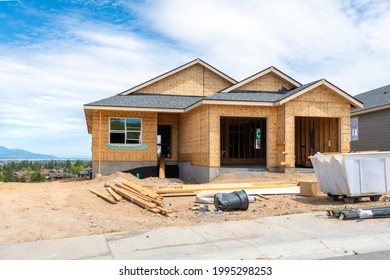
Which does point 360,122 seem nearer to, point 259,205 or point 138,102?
point 138,102

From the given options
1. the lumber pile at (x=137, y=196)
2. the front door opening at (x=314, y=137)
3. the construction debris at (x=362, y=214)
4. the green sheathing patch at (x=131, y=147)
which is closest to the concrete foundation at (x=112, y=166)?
the green sheathing patch at (x=131, y=147)

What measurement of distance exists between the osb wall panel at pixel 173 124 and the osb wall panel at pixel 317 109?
8233mm

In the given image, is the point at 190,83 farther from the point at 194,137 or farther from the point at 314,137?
the point at 314,137

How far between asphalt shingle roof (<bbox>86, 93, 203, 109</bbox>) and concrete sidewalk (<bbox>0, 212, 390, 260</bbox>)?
14.0m

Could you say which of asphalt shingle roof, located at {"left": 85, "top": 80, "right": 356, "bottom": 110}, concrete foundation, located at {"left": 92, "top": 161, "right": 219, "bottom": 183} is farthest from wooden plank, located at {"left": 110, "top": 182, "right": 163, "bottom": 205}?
concrete foundation, located at {"left": 92, "top": 161, "right": 219, "bottom": 183}

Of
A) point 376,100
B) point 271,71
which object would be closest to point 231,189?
point 271,71

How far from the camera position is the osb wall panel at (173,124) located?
81.6ft

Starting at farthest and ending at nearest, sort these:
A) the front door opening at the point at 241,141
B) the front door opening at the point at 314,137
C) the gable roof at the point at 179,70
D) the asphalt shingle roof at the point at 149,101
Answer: the front door opening at the point at 241,141, the gable roof at the point at 179,70, the asphalt shingle roof at the point at 149,101, the front door opening at the point at 314,137

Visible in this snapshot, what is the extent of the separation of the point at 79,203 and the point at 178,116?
1364 cm

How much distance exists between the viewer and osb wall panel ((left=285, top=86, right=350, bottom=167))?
1889 cm

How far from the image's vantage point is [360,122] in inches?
1083

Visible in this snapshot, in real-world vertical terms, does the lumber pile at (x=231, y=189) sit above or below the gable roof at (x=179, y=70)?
below

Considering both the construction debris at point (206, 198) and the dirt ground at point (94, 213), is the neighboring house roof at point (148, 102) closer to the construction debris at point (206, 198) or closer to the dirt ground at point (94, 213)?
the dirt ground at point (94, 213)
